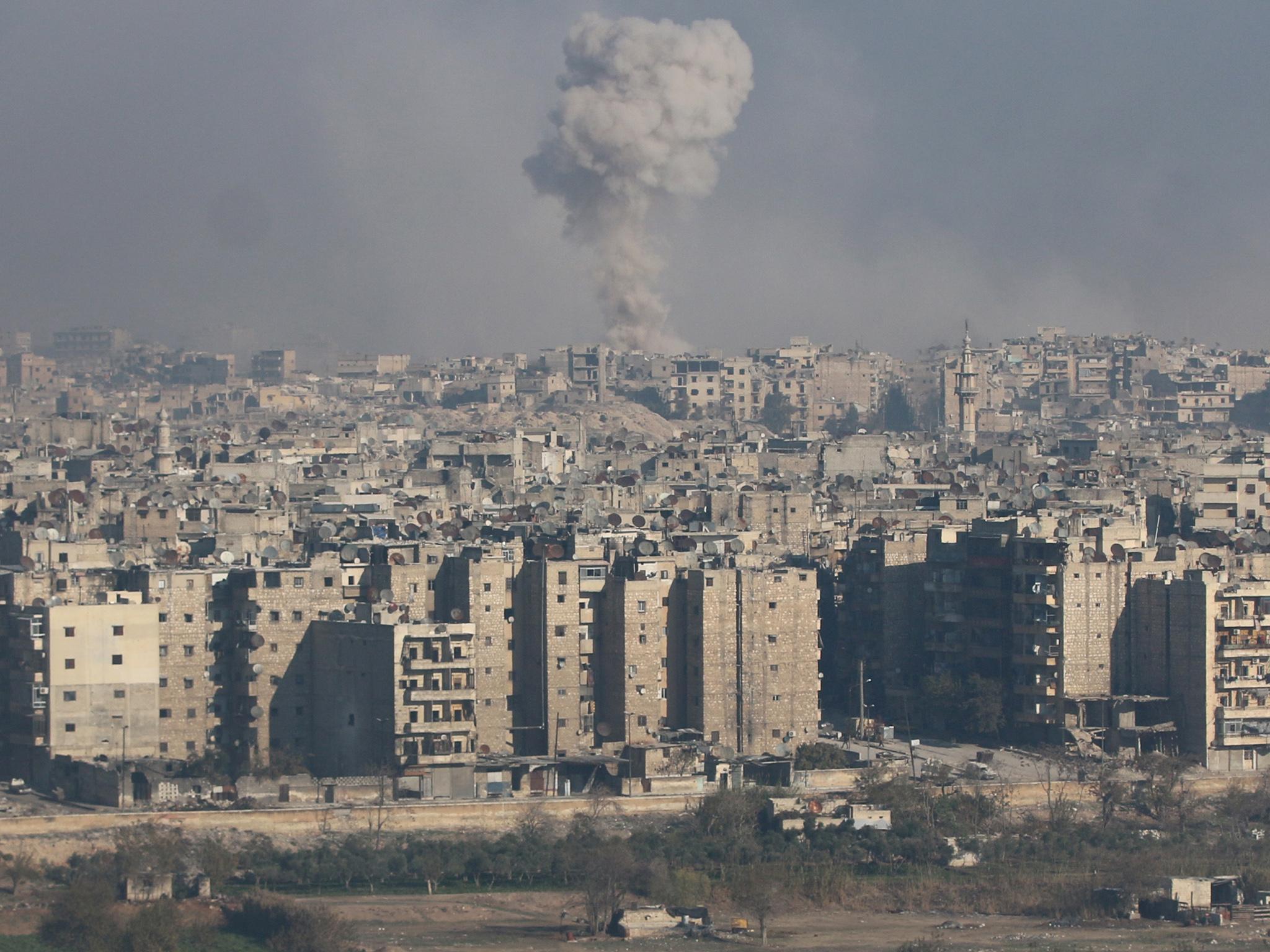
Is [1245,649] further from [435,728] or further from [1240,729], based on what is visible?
[435,728]

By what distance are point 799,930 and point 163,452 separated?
4013 centimetres

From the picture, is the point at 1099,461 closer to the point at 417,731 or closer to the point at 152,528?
the point at 152,528

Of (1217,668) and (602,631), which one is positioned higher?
(602,631)

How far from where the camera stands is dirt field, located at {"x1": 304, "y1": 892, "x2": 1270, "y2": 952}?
31594mm

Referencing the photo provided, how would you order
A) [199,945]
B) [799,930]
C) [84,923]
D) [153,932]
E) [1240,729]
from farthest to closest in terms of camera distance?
1. [1240,729]
2. [799,930]
3. [199,945]
4. [84,923]
5. [153,932]

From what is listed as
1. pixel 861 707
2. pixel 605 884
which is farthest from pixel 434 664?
pixel 861 707

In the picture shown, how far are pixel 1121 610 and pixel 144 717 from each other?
11519 mm

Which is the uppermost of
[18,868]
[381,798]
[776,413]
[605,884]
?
[776,413]

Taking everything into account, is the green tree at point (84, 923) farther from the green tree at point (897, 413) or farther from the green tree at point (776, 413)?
the green tree at point (897, 413)

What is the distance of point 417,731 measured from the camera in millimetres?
36312

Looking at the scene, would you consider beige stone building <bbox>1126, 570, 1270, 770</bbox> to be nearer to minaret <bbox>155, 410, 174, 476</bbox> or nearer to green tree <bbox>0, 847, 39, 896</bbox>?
green tree <bbox>0, 847, 39, 896</bbox>

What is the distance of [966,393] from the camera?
103 meters

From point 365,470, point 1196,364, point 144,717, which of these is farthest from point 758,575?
point 1196,364

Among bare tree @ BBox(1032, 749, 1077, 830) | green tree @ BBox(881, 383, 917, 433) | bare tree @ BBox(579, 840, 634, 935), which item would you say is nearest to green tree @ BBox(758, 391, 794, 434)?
green tree @ BBox(881, 383, 917, 433)
